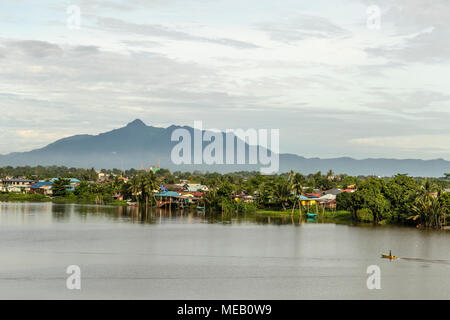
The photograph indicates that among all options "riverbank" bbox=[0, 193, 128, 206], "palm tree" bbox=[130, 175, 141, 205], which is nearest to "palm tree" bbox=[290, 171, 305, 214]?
"palm tree" bbox=[130, 175, 141, 205]

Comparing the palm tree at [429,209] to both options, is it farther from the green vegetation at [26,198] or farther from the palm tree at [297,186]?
the green vegetation at [26,198]

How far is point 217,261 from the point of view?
26391 mm

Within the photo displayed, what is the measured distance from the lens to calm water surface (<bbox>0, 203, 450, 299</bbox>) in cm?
2062

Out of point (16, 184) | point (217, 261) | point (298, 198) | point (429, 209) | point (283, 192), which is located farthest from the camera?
point (16, 184)

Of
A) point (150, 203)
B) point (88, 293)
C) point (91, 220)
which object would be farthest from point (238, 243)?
point (150, 203)

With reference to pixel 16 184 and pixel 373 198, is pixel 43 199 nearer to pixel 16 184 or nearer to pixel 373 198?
pixel 16 184

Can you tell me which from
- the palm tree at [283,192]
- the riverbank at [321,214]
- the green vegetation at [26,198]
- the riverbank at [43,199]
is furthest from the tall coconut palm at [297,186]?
the green vegetation at [26,198]

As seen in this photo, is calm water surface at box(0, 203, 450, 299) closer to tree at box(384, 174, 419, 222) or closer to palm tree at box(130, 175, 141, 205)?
tree at box(384, 174, 419, 222)

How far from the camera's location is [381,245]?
106ft

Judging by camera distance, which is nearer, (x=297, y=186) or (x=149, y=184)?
(x=297, y=186)

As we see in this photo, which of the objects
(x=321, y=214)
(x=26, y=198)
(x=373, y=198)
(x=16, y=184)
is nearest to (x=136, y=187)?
(x=26, y=198)
